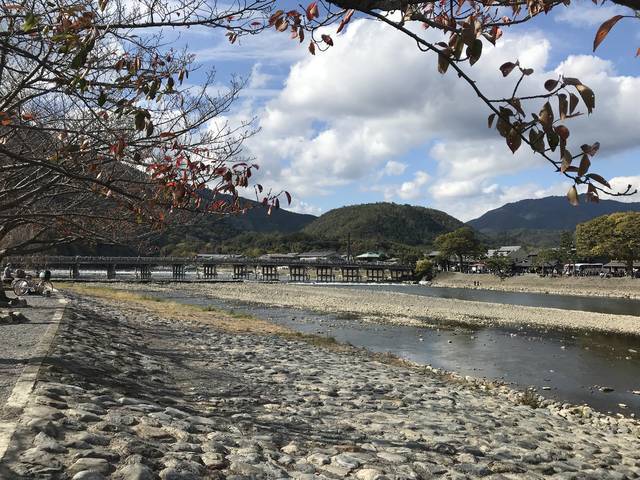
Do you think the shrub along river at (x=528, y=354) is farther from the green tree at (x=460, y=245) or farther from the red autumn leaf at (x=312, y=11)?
the green tree at (x=460, y=245)

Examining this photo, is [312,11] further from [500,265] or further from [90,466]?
[500,265]

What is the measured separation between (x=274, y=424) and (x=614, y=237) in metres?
90.4

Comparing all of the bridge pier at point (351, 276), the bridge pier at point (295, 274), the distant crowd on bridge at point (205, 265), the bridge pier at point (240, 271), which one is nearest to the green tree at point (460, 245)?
the distant crowd on bridge at point (205, 265)

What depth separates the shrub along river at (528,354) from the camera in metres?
15.8

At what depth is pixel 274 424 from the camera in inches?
276

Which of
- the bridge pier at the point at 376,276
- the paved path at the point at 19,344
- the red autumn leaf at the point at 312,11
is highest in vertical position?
the red autumn leaf at the point at 312,11

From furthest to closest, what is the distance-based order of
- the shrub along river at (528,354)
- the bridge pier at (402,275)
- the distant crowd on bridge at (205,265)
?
1. the bridge pier at (402,275)
2. the distant crowd on bridge at (205,265)
3. the shrub along river at (528,354)

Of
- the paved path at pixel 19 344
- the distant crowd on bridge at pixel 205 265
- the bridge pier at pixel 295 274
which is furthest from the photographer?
the bridge pier at pixel 295 274

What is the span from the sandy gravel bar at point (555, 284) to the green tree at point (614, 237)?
20.7 ft

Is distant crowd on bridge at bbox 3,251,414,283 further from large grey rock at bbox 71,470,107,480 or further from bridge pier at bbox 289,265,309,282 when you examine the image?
large grey rock at bbox 71,470,107,480

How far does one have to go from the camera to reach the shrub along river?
51.9 ft

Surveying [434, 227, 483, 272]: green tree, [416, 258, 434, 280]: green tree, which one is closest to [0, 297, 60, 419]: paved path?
[416, 258, 434, 280]: green tree

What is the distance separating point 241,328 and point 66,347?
12.1 m

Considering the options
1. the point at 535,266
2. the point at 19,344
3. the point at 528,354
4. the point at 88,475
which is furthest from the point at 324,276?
the point at 88,475
